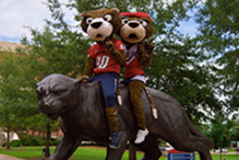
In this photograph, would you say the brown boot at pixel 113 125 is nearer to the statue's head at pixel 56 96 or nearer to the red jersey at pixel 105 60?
the statue's head at pixel 56 96

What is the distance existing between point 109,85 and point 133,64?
59cm

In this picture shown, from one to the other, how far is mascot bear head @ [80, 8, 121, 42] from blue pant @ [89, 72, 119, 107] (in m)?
0.48

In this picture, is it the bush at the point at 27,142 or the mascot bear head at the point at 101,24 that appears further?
the bush at the point at 27,142

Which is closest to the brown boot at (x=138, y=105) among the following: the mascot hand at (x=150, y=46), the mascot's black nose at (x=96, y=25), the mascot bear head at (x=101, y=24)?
the mascot hand at (x=150, y=46)

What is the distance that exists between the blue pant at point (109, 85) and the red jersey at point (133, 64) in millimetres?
318

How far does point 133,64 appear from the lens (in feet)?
11.6

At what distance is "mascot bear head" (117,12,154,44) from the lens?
135 inches

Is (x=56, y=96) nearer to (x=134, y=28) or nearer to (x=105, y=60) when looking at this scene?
(x=105, y=60)

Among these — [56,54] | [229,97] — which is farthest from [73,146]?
[229,97]

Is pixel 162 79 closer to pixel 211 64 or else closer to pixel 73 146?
pixel 211 64

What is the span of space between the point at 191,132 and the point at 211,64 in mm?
6636

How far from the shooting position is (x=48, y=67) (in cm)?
993

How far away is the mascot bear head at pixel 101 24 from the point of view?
125 inches

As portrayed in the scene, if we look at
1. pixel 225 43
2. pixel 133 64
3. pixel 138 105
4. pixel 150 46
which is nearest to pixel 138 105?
pixel 138 105
